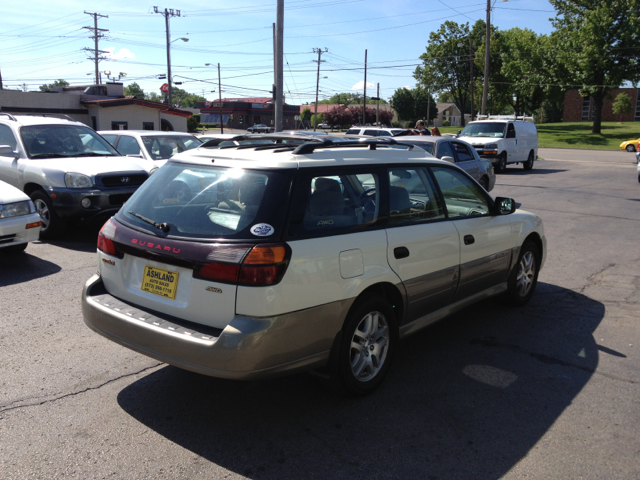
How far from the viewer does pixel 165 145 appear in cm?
1155

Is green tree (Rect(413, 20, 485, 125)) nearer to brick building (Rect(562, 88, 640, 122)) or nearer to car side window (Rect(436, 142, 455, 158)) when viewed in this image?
brick building (Rect(562, 88, 640, 122))

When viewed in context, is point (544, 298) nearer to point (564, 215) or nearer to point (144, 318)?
point (144, 318)

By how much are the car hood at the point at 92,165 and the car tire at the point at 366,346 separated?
6275 millimetres

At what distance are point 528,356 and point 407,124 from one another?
99419mm

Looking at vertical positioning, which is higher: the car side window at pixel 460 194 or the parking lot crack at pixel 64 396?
the car side window at pixel 460 194

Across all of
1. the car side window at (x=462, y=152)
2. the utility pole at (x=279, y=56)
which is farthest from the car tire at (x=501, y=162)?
the car side window at (x=462, y=152)

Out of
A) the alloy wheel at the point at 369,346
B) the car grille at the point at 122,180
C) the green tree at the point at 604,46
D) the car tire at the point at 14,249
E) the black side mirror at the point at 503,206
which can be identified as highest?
the green tree at the point at 604,46

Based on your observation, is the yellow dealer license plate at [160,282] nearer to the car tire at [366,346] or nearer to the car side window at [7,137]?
the car tire at [366,346]

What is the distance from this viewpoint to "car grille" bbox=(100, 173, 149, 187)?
866 centimetres

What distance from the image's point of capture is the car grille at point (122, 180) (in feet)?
28.4

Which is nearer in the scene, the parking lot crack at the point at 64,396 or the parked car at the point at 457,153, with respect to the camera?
the parking lot crack at the point at 64,396

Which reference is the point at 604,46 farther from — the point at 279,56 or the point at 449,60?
the point at 279,56

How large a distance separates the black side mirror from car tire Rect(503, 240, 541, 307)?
1.87 ft

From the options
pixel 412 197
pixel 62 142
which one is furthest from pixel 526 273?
pixel 62 142
